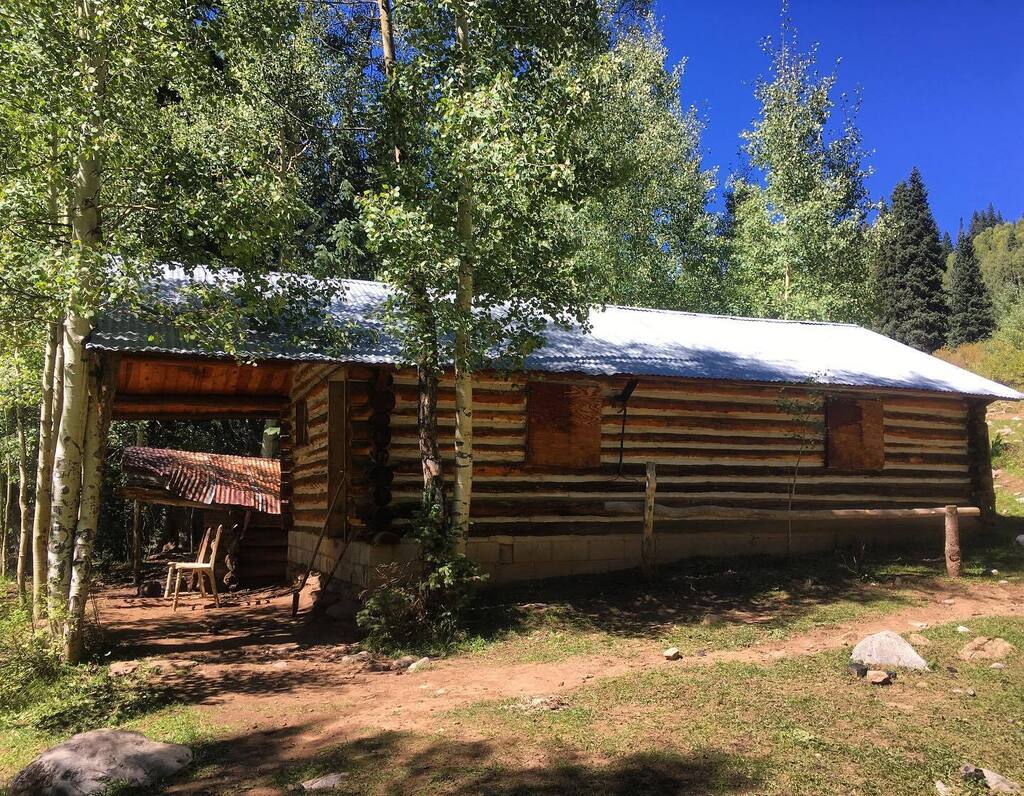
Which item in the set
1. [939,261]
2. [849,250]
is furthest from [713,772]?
[939,261]

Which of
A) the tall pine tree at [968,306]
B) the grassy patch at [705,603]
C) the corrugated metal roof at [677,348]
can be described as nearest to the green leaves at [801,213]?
the corrugated metal roof at [677,348]

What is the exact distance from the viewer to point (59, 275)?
6.73 meters

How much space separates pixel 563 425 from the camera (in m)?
12.4

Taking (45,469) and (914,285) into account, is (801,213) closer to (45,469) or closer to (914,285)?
(45,469)

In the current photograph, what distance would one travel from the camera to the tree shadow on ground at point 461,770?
4.68m

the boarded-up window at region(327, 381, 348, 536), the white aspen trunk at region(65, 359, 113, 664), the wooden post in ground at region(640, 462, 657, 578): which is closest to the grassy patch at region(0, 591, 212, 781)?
the white aspen trunk at region(65, 359, 113, 664)

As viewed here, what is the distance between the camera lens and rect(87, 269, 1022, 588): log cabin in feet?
36.7

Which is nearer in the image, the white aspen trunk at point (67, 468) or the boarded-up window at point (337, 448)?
the white aspen trunk at point (67, 468)

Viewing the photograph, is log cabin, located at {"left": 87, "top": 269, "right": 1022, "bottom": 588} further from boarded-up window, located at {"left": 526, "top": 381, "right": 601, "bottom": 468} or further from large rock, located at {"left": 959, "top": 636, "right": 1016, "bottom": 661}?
large rock, located at {"left": 959, "top": 636, "right": 1016, "bottom": 661}

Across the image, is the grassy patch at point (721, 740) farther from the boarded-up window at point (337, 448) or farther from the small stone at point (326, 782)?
the boarded-up window at point (337, 448)

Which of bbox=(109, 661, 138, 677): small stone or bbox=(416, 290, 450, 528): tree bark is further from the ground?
bbox=(416, 290, 450, 528): tree bark

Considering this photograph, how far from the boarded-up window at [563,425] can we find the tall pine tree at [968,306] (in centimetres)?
4874

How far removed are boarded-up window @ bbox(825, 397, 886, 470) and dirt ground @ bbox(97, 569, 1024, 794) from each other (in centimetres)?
384

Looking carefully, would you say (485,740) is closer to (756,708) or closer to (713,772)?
(713,772)
